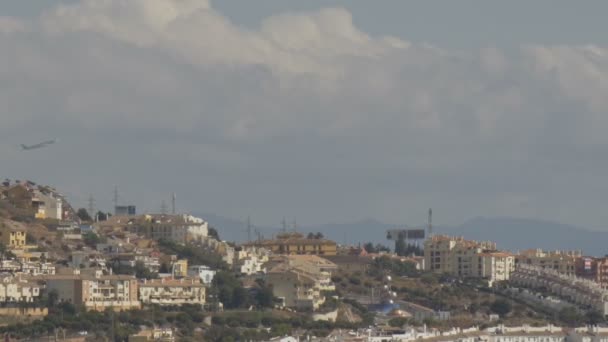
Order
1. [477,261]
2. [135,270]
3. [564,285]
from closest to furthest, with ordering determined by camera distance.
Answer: [135,270] → [564,285] → [477,261]

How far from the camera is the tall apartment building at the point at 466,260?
15775cm

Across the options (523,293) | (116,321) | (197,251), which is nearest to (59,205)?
(197,251)

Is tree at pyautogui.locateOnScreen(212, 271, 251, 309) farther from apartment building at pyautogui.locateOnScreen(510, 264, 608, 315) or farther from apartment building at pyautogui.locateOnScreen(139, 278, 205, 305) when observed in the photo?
apartment building at pyautogui.locateOnScreen(510, 264, 608, 315)

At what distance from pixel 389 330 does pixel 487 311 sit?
21370 mm

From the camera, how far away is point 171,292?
391ft

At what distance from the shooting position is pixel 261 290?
12406 centimetres

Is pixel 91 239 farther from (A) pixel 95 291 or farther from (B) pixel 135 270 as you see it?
(A) pixel 95 291

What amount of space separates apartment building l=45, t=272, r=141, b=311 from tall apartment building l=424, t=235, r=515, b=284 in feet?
146

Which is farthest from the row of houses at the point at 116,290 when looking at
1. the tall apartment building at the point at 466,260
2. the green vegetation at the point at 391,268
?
the tall apartment building at the point at 466,260

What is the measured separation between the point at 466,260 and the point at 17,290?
52.2 metres

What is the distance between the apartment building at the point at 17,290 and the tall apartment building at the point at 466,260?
4816 centimetres

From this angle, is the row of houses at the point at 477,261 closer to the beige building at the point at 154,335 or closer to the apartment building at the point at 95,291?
the apartment building at the point at 95,291

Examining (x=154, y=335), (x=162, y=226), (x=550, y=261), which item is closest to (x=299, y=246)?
(x=162, y=226)

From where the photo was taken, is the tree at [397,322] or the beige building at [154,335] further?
the tree at [397,322]
